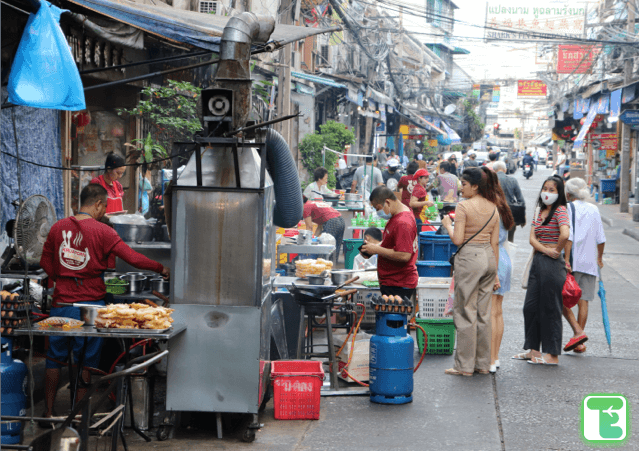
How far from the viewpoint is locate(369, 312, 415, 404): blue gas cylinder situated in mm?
6742

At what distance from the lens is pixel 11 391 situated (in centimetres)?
536

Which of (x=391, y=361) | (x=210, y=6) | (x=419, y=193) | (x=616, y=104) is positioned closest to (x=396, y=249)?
(x=391, y=361)

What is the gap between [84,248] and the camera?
19.6 feet

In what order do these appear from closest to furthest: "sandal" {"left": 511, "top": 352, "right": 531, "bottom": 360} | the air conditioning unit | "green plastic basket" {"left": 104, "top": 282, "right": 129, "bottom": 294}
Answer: "green plastic basket" {"left": 104, "top": 282, "right": 129, "bottom": 294} < "sandal" {"left": 511, "top": 352, "right": 531, "bottom": 360} < the air conditioning unit

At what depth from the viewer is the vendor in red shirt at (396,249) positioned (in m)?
7.54

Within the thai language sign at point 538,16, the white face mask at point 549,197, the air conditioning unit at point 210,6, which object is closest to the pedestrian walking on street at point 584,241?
the white face mask at point 549,197

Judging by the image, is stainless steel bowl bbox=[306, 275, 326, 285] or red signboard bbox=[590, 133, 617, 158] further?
red signboard bbox=[590, 133, 617, 158]

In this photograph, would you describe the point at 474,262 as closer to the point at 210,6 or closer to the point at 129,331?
the point at 129,331

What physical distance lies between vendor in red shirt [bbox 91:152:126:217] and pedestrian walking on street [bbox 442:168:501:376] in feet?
12.6

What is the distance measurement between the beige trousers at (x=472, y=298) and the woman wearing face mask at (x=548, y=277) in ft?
2.46

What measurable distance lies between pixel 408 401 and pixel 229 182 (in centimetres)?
264

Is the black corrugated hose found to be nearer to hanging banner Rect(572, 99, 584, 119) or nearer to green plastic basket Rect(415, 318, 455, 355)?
green plastic basket Rect(415, 318, 455, 355)

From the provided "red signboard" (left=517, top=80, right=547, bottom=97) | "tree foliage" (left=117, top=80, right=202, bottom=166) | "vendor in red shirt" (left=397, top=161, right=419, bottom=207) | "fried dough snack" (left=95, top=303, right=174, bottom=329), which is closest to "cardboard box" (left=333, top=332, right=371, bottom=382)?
"fried dough snack" (left=95, top=303, right=174, bottom=329)

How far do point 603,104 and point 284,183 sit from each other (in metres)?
22.1
